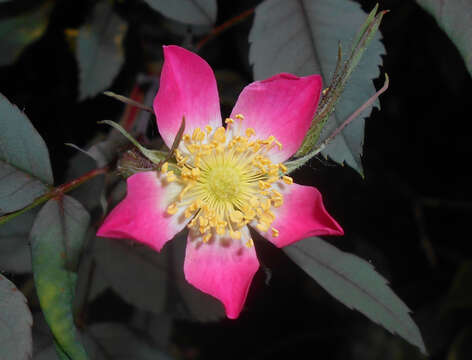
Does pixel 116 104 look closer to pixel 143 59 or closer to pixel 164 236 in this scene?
pixel 143 59

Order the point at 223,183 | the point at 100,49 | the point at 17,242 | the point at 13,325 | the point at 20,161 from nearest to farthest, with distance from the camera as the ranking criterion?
the point at 13,325 → the point at 20,161 → the point at 223,183 → the point at 17,242 → the point at 100,49

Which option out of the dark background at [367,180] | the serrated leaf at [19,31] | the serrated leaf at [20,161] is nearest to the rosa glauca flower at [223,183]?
the serrated leaf at [20,161]

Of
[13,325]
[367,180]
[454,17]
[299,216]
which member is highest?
[454,17]

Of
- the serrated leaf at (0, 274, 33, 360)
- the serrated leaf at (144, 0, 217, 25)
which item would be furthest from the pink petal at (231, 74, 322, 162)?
the serrated leaf at (0, 274, 33, 360)

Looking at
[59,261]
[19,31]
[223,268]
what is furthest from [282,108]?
[19,31]

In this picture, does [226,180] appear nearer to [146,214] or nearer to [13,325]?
[146,214]

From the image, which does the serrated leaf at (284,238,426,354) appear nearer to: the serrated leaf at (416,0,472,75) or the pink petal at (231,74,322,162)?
the pink petal at (231,74,322,162)
